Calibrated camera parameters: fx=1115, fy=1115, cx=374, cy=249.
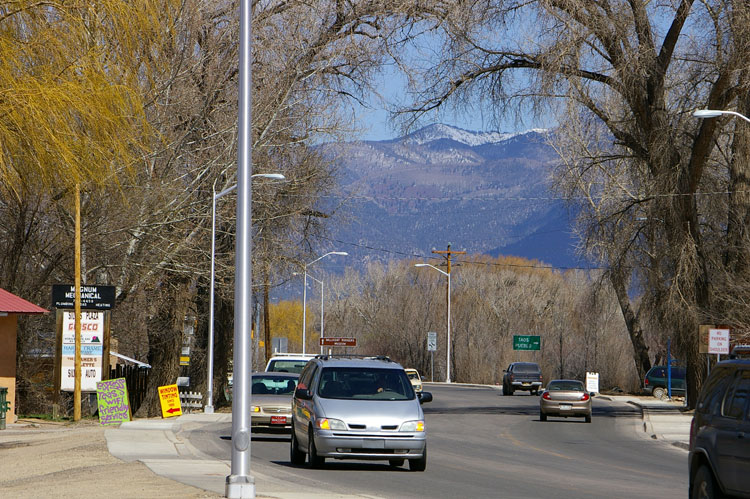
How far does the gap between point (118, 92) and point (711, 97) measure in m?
25.1

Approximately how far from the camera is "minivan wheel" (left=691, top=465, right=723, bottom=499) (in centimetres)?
1151

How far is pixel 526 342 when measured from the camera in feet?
280

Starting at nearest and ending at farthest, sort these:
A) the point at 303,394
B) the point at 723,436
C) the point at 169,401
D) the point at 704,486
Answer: the point at 723,436, the point at 704,486, the point at 303,394, the point at 169,401

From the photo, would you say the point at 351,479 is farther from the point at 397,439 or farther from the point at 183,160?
the point at 183,160

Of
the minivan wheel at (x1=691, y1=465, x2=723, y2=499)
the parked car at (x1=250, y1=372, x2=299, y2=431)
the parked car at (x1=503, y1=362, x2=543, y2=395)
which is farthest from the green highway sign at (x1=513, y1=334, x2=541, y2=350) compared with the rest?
the minivan wheel at (x1=691, y1=465, x2=723, y2=499)

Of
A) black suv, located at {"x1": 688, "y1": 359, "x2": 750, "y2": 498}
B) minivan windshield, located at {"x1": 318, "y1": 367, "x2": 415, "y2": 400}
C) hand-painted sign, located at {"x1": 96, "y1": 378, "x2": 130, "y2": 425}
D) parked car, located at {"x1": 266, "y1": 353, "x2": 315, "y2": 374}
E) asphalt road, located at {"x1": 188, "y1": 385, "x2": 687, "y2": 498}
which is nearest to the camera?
black suv, located at {"x1": 688, "y1": 359, "x2": 750, "y2": 498}

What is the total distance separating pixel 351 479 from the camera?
57.7 ft

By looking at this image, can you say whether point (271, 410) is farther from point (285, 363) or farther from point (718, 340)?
point (718, 340)

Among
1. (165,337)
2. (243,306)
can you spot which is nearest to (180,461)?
(243,306)

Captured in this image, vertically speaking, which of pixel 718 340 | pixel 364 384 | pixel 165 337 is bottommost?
pixel 364 384

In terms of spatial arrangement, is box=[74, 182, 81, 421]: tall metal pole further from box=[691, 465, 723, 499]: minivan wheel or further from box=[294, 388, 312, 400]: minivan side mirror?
box=[691, 465, 723, 499]: minivan wheel

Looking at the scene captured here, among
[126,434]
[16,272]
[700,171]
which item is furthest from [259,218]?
[700,171]

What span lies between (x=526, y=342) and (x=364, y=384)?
220 feet

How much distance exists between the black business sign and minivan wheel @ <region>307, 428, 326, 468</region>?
14855 millimetres
